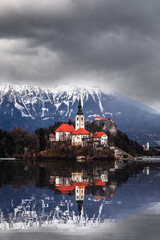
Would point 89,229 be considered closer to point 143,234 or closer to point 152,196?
point 143,234

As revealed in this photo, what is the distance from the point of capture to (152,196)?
36.4 m

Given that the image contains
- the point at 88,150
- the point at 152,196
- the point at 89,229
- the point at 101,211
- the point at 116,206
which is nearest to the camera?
the point at 89,229

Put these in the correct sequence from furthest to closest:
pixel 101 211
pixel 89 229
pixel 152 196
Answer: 1. pixel 152 196
2. pixel 101 211
3. pixel 89 229

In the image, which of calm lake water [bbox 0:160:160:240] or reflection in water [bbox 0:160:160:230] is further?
reflection in water [bbox 0:160:160:230]

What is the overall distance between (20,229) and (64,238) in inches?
137

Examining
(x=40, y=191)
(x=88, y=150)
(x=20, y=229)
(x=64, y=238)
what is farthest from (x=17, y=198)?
(x=88, y=150)

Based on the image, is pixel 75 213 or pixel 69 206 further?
pixel 69 206

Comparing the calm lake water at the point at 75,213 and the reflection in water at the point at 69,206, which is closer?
the calm lake water at the point at 75,213

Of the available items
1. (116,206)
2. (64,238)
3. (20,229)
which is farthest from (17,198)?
(64,238)

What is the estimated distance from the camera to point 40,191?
132 feet

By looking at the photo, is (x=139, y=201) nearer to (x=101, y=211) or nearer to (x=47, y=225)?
(x=101, y=211)

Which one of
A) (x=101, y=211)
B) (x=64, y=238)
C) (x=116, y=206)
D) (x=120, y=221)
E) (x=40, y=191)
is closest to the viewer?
(x=64, y=238)

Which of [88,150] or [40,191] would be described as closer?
[40,191]

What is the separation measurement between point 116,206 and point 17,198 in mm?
10153
